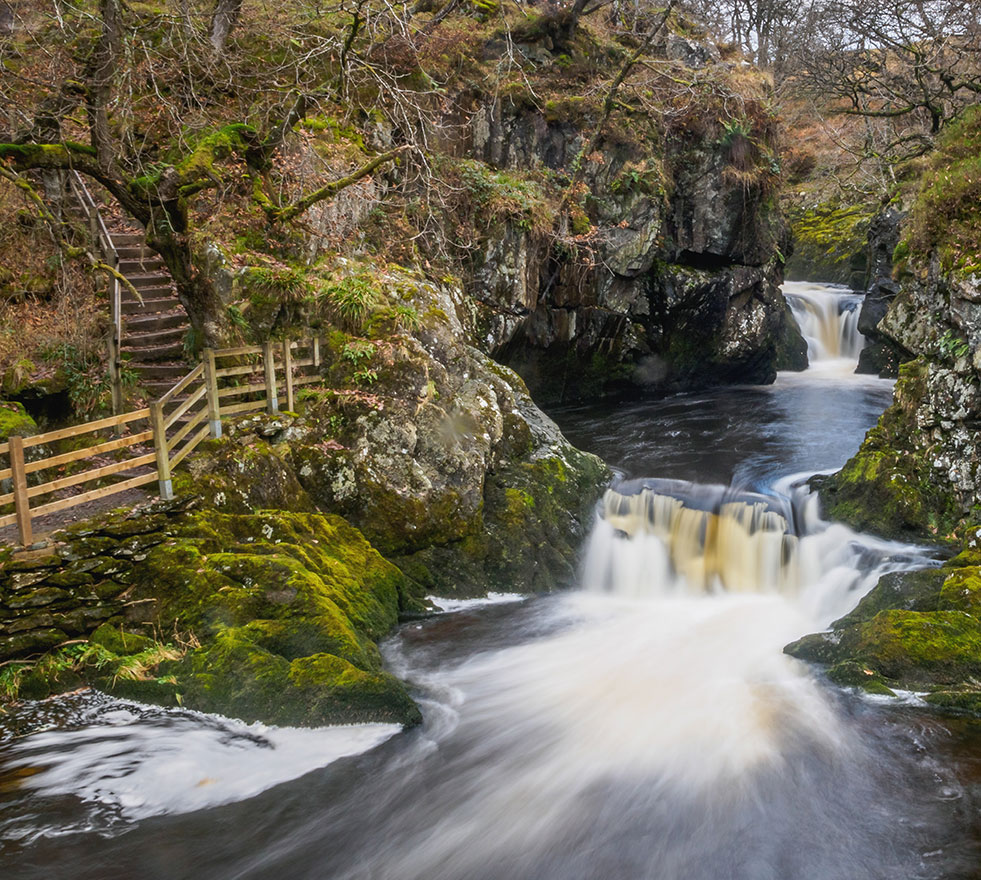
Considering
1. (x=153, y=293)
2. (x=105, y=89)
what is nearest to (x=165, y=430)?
(x=105, y=89)

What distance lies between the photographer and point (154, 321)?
11.1 meters

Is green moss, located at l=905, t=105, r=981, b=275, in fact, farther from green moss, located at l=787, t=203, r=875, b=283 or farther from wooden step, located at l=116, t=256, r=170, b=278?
green moss, located at l=787, t=203, r=875, b=283

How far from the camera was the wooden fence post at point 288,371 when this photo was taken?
32.5 feet

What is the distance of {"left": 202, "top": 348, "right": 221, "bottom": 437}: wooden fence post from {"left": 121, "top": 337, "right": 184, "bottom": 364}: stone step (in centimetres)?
223

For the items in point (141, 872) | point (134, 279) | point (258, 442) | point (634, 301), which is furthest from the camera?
point (634, 301)

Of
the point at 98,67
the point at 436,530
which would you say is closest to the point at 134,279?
the point at 98,67

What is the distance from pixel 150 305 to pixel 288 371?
10.8 ft

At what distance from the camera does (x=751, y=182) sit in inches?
747

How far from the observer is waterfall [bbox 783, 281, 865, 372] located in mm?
22906

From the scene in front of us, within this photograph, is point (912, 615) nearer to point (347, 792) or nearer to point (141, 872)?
point (347, 792)

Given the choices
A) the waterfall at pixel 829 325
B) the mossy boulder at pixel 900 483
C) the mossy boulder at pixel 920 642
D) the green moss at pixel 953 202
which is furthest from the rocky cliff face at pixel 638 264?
the mossy boulder at pixel 920 642

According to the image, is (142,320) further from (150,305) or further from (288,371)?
(288,371)

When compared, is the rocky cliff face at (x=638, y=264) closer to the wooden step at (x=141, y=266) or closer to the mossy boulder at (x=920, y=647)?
the wooden step at (x=141, y=266)

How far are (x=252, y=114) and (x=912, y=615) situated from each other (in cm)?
1182
